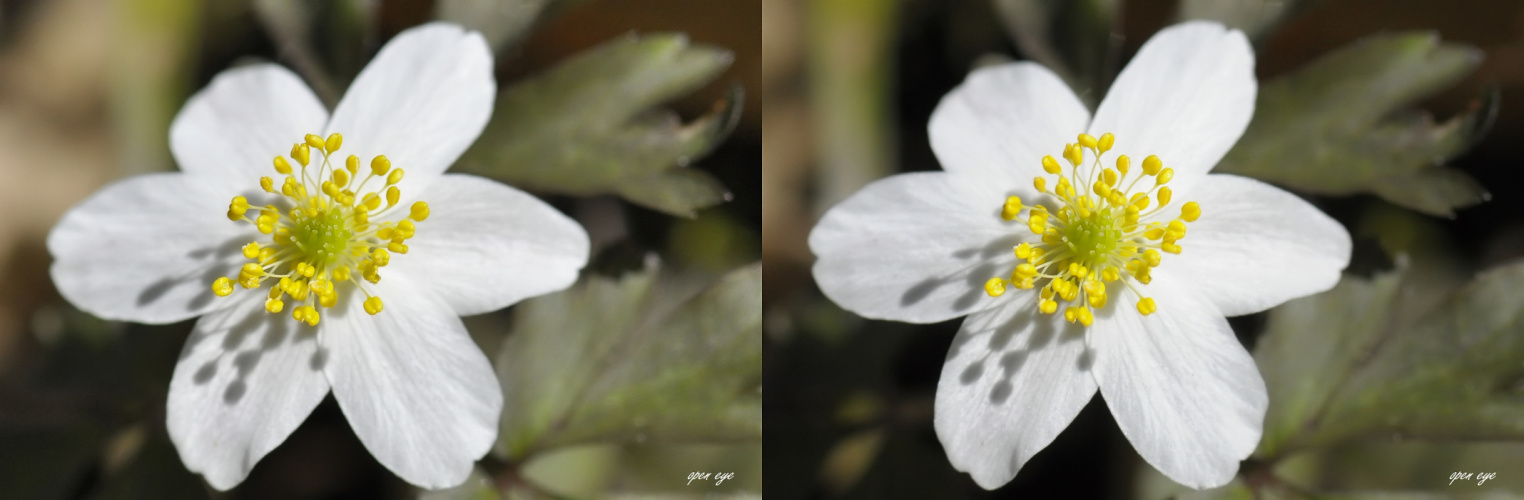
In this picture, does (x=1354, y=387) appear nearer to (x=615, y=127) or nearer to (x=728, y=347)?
(x=728, y=347)

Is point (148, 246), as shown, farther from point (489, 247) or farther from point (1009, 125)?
point (1009, 125)

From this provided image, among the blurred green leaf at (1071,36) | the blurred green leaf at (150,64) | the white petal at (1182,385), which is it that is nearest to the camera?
the white petal at (1182,385)

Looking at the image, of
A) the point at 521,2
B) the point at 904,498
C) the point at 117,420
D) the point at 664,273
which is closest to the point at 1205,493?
the point at 904,498

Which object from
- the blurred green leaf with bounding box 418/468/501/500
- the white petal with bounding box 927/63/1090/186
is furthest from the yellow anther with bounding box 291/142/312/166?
the white petal with bounding box 927/63/1090/186

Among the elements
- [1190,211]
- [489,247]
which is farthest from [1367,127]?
[489,247]

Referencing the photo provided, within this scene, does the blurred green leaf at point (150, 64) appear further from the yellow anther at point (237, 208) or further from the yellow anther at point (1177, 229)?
the yellow anther at point (1177, 229)

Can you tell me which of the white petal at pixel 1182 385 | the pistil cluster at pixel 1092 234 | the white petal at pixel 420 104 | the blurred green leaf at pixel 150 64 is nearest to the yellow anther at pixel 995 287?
the pistil cluster at pixel 1092 234

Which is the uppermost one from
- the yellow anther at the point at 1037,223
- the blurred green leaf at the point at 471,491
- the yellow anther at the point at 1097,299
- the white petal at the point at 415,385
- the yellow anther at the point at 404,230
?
the yellow anther at the point at 1037,223

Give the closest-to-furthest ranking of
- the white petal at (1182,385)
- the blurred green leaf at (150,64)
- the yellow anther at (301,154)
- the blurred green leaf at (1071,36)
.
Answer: the white petal at (1182,385), the yellow anther at (301,154), the blurred green leaf at (1071,36), the blurred green leaf at (150,64)
